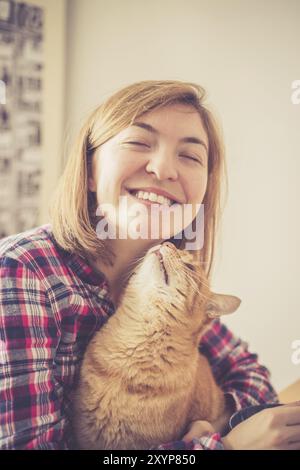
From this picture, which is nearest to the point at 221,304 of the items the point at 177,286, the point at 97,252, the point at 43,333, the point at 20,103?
the point at 177,286

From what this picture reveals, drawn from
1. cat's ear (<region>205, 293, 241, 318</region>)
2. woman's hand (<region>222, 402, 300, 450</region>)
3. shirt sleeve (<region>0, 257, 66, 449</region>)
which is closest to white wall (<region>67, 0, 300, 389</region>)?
cat's ear (<region>205, 293, 241, 318</region>)

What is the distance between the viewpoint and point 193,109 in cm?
103

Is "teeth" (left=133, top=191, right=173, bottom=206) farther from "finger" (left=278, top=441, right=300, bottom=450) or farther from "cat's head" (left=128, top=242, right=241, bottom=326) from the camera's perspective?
"finger" (left=278, top=441, right=300, bottom=450)

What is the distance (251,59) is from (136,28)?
282mm

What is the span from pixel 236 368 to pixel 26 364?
0.57 metres

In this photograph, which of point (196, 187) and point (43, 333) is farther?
point (196, 187)

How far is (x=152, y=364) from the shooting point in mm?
1006

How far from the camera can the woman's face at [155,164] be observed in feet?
3.22

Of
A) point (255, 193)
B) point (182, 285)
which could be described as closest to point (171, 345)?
point (182, 285)

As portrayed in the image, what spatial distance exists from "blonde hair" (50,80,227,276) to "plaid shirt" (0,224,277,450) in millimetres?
40

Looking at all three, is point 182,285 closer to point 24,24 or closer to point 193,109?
point 193,109

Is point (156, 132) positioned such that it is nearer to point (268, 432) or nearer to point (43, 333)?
point (43, 333)

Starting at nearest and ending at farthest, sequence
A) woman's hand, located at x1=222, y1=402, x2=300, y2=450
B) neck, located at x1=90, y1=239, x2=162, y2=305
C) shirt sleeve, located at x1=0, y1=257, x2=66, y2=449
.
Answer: shirt sleeve, located at x1=0, y1=257, x2=66, y2=449, woman's hand, located at x1=222, y1=402, x2=300, y2=450, neck, located at x1=90, y1=239, x2=162, y2=305

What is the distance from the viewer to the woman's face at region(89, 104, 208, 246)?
3.22 ft
